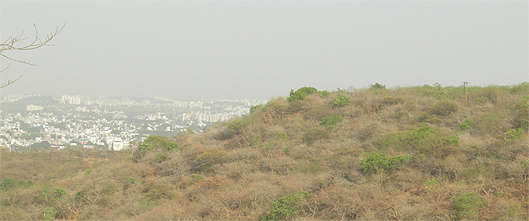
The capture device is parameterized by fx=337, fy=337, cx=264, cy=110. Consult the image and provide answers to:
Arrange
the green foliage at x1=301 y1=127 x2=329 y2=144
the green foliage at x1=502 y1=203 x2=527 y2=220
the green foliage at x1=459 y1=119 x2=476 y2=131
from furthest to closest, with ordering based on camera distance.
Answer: the green foliage at x1=301 y1=127 x2=329 y2=144 → the green foliage at x1=459 y1=119 x2=476 y2=131 → the green foliage at x1=502 y1=203 x2=527 y2=220

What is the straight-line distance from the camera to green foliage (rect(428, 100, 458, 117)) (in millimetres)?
12383

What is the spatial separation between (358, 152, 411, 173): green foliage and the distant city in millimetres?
24552

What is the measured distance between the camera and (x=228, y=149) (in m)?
14.3

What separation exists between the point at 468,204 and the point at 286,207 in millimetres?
3703

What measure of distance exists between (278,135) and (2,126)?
199ft

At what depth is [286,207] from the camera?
7887 mm

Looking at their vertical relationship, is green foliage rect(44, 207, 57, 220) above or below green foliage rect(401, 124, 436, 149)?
below

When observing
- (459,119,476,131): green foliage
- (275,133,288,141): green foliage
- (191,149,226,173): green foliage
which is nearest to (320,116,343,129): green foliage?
(275,133,288,141): green foliage

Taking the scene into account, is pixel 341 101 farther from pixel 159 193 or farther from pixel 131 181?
pixel 131 181

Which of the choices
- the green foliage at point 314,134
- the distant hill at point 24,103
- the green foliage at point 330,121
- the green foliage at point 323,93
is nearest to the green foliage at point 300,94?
the green foliage at point 323,93

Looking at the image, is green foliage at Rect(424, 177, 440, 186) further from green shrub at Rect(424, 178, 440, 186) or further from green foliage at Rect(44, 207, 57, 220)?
green foliage at Rect(44, 207, 57, 220)

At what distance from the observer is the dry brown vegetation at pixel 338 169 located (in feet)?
23.8

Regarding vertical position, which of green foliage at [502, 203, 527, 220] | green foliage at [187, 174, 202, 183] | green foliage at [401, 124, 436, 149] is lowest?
green foliage at [187, 174, 202, 183]

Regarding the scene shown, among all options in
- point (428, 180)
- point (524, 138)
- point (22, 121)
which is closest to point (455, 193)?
point (428, 180)
